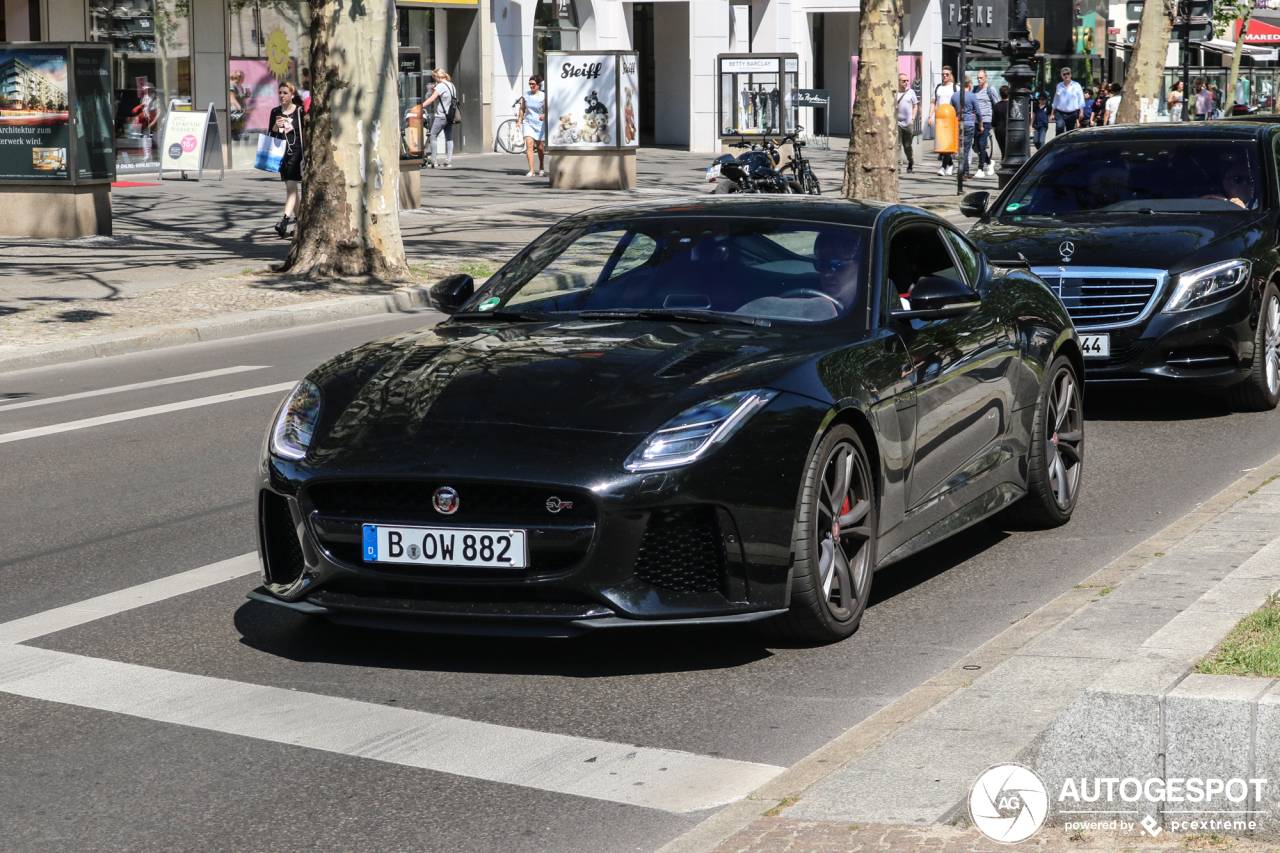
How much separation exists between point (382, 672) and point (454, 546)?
55 centimetres

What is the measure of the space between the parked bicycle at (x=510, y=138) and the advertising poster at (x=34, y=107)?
21.0 metres

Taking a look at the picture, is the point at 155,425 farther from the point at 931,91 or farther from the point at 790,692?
the point at 931,91

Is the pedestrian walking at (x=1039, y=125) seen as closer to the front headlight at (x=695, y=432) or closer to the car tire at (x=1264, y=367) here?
the car tire at (x=1264, y=367)

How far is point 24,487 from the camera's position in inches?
340

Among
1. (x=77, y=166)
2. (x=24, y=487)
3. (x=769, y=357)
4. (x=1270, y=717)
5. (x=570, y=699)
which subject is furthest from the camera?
(x=77, y=166)

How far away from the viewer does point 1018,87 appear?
92.0ft

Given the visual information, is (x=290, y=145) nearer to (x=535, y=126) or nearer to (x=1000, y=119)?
(x=535, y=126)

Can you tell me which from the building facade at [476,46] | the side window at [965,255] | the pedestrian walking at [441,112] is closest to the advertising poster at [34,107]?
the building facade at [476,46]

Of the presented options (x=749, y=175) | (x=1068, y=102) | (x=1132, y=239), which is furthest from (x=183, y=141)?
(x=1132, y=239)

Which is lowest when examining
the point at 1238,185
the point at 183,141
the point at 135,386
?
the point at 135,386

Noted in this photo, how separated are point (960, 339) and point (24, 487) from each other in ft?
15.2

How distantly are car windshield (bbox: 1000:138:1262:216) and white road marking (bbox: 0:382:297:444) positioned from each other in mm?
5034

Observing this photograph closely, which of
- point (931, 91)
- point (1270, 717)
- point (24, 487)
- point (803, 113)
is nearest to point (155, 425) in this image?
point (24, 487)

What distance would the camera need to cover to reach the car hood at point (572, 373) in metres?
5.35
